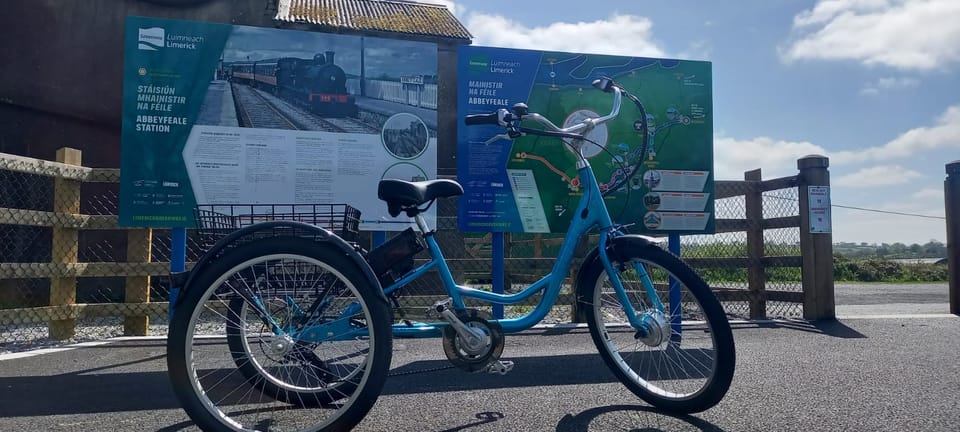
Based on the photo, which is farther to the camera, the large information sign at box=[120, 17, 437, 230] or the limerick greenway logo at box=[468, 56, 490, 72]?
the limerick greenway logo at box=[468, 56, 490, 72]

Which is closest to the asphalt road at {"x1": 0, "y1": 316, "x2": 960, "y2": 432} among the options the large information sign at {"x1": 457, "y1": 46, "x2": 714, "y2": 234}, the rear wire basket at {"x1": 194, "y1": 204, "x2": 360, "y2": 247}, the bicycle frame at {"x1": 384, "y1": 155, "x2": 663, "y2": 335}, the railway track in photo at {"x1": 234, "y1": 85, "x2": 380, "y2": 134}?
the bicycle frame at {"x1": 384, "y1": 155, "x2": 663, "y2": 335}

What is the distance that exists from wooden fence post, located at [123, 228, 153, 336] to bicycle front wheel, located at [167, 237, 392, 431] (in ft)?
7.46

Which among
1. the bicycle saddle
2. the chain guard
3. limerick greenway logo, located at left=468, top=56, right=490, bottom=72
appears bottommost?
the chain guard

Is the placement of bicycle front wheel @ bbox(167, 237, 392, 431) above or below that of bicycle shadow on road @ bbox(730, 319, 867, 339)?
above

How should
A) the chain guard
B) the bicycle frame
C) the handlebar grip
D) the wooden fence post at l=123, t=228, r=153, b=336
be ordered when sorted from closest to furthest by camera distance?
the chain guard < the bicycle frame < the handlebar grip < the wooden fence post at l=123, t=228, r=153, b=336

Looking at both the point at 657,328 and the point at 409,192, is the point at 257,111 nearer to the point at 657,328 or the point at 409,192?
the point at 409,192

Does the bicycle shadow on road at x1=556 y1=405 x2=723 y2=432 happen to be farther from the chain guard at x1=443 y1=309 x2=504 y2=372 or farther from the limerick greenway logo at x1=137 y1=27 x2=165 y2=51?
the limerick greenway logo at x1=137 y1=27 x2=165 y2=51

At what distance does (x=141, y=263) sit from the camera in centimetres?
489

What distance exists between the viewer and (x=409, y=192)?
8.55 feet

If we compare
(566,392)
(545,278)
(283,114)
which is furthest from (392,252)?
(283,114)

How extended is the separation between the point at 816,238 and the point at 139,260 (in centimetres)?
595

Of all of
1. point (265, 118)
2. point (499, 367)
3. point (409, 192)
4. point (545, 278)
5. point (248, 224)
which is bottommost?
point (499, 367)

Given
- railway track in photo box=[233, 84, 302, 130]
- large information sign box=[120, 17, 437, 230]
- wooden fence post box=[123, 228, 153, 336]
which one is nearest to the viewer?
large information sign box=[120, 17, 437, 230]

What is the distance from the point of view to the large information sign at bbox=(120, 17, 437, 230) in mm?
4223
